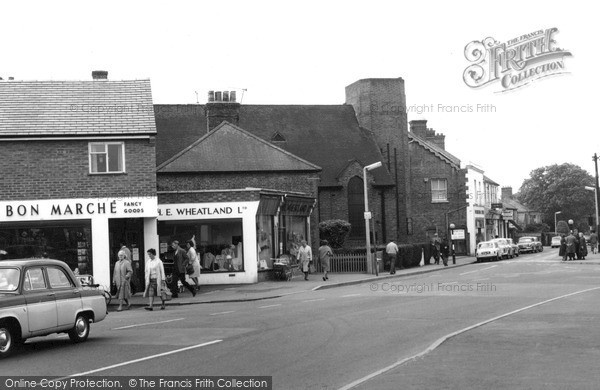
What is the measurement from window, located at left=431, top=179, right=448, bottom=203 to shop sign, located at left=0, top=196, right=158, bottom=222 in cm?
4014

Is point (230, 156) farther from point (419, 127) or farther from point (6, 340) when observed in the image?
point (419, 127)

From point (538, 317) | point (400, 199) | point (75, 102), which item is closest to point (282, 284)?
point (75, 102)

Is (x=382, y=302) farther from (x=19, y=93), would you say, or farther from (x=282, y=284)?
(x=19, y=93)

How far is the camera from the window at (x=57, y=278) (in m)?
14.8

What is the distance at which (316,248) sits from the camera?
42.8m

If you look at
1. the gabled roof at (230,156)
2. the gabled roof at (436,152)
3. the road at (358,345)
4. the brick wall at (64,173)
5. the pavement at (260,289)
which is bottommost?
the pavement at (260,289)

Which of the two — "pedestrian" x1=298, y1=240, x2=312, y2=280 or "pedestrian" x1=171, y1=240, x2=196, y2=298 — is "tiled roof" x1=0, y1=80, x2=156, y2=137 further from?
"pedestrian" x1=298, y1=240, x2=312, y2=280

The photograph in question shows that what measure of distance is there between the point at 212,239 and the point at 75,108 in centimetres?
775

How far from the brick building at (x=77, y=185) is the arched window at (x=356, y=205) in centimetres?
2534

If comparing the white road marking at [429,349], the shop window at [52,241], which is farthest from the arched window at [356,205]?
the white road marking at [429,349]

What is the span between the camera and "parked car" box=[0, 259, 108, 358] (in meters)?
13.4

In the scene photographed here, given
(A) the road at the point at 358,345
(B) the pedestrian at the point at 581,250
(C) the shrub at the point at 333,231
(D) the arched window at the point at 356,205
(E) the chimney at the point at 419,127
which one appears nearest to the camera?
(A) the road at the point at 358,345

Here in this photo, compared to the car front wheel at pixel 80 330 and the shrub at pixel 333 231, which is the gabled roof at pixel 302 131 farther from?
the car front wheel at pixel 80 330

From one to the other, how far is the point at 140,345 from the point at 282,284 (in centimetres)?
1843
